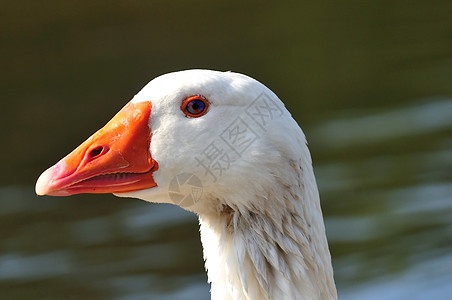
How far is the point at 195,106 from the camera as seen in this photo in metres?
3.73

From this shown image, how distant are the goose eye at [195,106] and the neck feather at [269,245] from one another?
42 centimetres

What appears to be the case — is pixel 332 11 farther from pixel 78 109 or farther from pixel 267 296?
pixel 267 296

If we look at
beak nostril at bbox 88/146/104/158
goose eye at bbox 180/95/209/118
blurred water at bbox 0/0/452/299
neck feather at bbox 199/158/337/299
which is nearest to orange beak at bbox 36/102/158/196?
beak nostril at bbox 88/146/104/158

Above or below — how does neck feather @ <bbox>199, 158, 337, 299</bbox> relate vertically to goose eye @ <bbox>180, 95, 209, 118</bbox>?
below

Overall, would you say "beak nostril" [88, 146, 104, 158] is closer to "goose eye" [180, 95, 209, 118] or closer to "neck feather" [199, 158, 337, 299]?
"goose eye" [180, 95, 209, 118]

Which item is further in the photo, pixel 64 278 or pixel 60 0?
pixel 60 0

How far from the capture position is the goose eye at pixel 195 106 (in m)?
3.71

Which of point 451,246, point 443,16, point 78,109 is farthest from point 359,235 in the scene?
point 443,16

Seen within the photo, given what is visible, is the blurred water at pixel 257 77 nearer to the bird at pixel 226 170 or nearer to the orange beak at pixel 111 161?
the bird at pixel 226 170

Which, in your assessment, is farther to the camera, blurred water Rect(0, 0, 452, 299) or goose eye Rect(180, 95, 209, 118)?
blurred water Rect(0, 0, 452, 299)

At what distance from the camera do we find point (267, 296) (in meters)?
3.79

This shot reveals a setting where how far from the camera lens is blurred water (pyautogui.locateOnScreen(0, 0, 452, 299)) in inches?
306

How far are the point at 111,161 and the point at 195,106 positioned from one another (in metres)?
0.47

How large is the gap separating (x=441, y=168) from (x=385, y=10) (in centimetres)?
528
